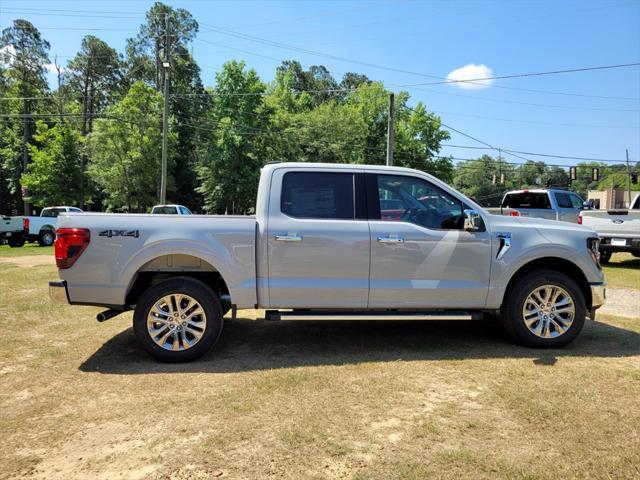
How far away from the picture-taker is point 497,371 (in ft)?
14.3

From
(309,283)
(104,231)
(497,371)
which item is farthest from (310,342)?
(104,231)

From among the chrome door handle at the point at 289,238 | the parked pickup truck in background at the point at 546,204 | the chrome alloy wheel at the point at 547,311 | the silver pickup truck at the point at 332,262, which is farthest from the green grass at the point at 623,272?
the chrome door handle at the point at 289,238

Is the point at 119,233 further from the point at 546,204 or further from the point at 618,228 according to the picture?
the point at 546,204

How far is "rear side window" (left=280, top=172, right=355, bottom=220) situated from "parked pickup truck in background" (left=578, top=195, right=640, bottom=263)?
9534 millimetres

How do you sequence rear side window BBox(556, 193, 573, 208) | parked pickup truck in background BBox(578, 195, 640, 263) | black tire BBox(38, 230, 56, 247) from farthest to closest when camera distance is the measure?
black tire BBox(38, 230, 56, 247), rear side window BBox(556, 193, 573, 208), parked pickup truck in background BBox(578, 195, 640, 263)

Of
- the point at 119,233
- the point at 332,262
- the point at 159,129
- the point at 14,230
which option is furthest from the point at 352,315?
the point at 159,129

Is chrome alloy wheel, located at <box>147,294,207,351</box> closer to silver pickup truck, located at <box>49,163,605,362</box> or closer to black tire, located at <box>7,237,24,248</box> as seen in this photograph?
silver pickup truck, located at <box>49,163,605,362</box>

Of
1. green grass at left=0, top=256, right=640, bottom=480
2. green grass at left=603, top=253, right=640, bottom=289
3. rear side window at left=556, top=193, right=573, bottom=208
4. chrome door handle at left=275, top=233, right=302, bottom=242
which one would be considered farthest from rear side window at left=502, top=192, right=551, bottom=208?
chrome door handle at left=275, top=233, right=302, bottom=242

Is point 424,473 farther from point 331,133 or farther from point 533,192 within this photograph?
point 331,133

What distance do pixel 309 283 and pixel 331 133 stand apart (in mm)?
38483

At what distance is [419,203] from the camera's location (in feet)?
16.2

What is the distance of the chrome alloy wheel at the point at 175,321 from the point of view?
4543 mm

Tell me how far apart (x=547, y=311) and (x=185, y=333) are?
3.81 metres

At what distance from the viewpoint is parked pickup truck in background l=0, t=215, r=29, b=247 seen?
19859 millimetres
